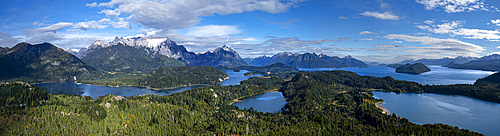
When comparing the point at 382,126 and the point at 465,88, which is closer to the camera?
the point at 382,126

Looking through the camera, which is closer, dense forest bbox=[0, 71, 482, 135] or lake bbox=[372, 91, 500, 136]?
dense forest bbox=[0, 71, 482, 135]

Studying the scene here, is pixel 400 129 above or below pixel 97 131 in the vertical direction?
above

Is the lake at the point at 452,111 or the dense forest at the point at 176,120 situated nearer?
the dense forest at the point at 176,120

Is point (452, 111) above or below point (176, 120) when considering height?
above

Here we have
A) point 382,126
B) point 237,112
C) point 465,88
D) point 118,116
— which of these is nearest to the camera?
point 382,126

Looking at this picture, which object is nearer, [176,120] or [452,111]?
[176,120]

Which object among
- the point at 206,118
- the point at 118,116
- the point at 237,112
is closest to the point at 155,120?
the point at 118,116

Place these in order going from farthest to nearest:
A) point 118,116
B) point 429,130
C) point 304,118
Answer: point 304,118 → point 118,116 → point 429,130

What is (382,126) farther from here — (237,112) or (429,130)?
(237,112)
